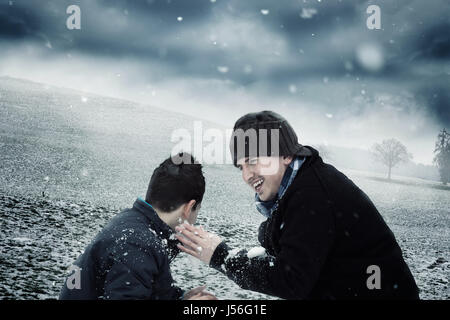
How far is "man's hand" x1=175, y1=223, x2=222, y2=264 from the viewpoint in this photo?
2.01 m

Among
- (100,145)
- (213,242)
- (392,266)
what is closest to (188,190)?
(213,242)

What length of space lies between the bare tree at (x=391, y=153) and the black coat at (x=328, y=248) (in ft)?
141

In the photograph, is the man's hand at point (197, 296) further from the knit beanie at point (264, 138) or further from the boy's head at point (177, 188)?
the knit beanie at point (264, 138)

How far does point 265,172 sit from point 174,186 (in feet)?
1.76

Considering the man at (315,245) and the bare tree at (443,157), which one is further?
the bare tree at (443,157)

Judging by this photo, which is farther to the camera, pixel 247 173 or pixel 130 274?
pixel 247 173

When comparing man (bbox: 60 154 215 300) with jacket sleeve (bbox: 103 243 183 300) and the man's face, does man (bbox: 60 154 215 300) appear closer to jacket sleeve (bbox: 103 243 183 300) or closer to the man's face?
jacket sleeve (bbox: 103 243 183 300)

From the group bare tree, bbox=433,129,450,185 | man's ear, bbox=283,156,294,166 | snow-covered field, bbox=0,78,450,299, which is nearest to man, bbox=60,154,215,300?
man's ear, bbox=283,156,294,166

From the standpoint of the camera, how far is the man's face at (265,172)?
2025 millimetres

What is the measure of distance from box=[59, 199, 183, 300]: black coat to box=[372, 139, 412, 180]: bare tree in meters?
43.2

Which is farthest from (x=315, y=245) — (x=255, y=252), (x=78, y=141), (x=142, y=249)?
(x=78, y=141)

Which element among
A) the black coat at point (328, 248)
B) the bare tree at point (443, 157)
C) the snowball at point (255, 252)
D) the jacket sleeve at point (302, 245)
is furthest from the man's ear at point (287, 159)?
the bare tree at point (443, 157)

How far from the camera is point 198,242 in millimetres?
2031

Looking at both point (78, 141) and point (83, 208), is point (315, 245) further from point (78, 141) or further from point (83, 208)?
point (78, 141)
